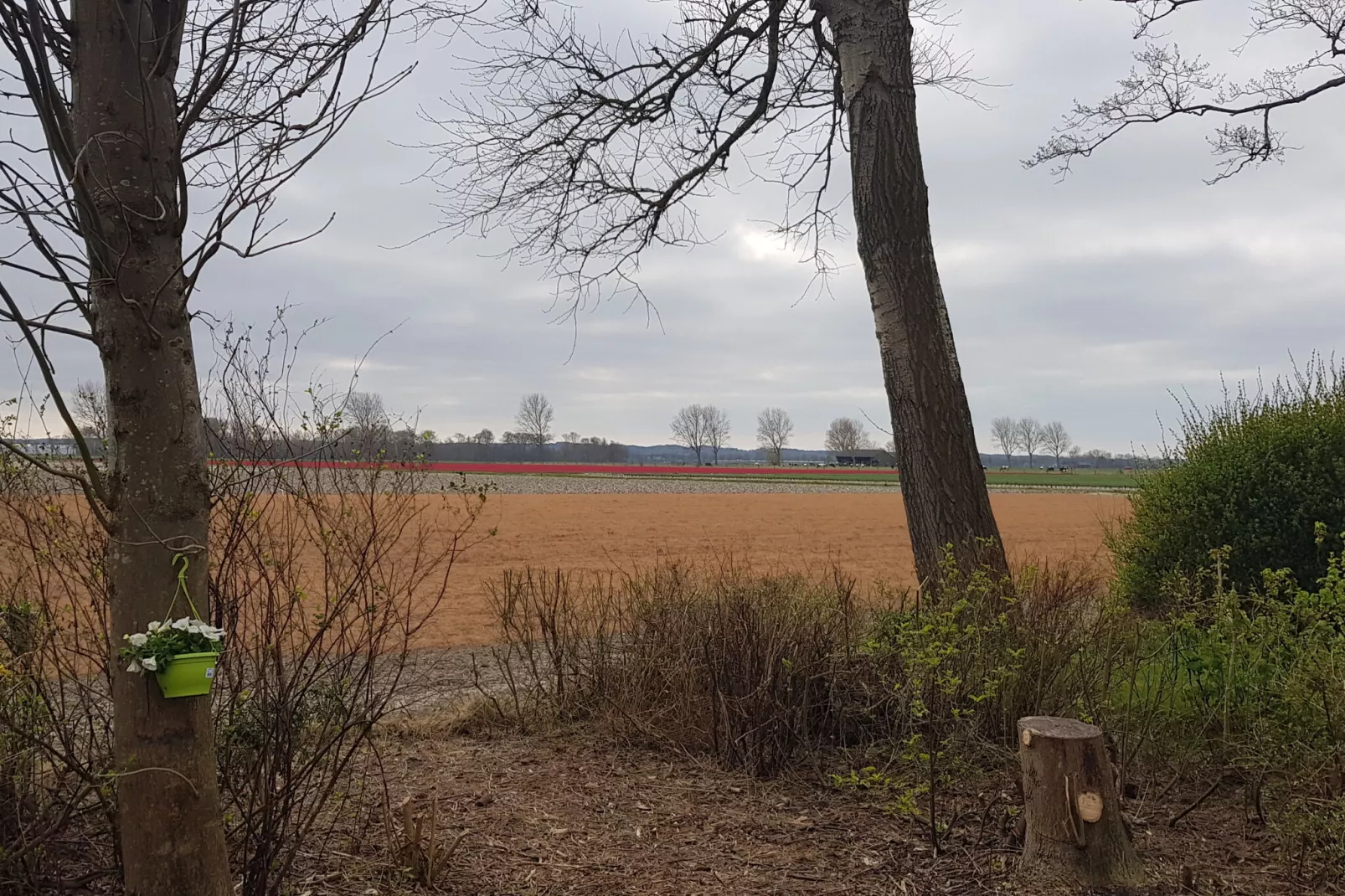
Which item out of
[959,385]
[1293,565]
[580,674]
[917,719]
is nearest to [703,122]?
[959,385]

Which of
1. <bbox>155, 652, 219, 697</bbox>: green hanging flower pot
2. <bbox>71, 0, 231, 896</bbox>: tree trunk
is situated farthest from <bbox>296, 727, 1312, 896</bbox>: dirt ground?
<bbox>155, 652, 219, 697</bbox>: green hanging flower pot

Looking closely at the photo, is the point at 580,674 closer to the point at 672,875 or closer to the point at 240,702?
the point at 672,875

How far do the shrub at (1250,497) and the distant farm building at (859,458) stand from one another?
338 ft

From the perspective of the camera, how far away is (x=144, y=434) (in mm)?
2199

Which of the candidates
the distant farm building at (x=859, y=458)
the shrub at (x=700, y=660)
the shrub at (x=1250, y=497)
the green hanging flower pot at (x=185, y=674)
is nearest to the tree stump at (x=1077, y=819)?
the shrub at (x=700, y=660)

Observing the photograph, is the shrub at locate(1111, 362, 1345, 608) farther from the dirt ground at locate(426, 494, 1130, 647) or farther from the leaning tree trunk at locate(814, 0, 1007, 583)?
the leaning tree trunk at locate(814, 0, 1007, 583)

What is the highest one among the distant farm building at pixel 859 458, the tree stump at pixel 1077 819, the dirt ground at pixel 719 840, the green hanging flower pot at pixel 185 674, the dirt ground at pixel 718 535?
the distant farm building at pixel 859 458

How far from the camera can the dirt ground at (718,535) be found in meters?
16.4

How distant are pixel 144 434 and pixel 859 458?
118428mm

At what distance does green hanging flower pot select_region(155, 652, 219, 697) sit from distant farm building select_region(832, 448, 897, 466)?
111 m

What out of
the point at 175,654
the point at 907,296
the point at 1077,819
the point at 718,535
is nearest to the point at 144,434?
the point at 175,654

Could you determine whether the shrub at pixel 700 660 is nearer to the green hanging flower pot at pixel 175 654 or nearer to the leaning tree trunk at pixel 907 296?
the leaning tree trunk at pixel 907 296

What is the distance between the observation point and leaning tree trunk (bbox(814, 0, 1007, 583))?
605 centimetres

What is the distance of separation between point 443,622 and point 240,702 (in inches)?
437
